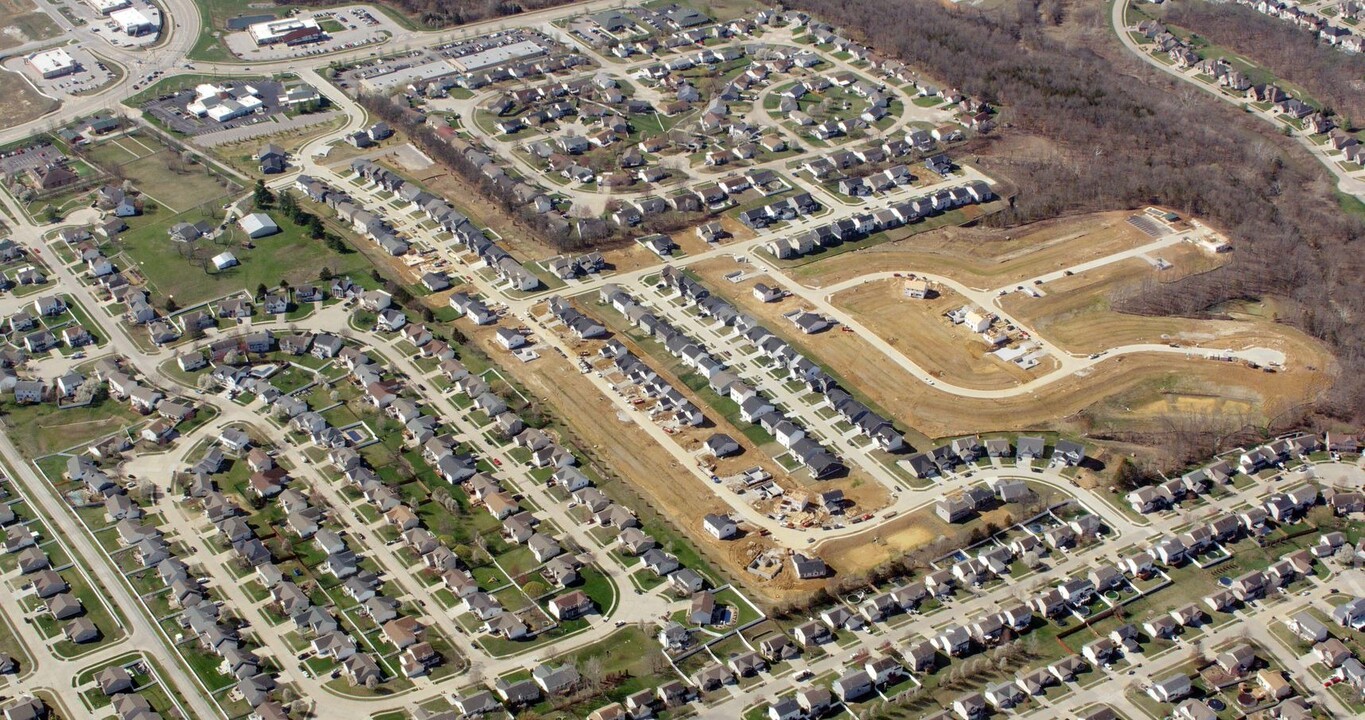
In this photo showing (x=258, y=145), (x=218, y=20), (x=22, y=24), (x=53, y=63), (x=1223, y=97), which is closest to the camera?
(x=258, y=145)

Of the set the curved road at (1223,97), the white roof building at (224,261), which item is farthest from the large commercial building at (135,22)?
the curved road at (1223,97)

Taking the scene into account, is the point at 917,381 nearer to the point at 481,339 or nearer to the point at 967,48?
the point at 481,339

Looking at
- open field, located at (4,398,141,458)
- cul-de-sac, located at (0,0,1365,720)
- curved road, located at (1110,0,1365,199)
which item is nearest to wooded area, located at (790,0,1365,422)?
cul-de-sac, located at (0,0,1365,720)

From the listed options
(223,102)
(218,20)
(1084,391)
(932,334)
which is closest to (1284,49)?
(932,334)

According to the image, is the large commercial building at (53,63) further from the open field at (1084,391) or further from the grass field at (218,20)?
the open field at (1084,391)

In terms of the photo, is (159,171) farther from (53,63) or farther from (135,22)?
(135,22)
